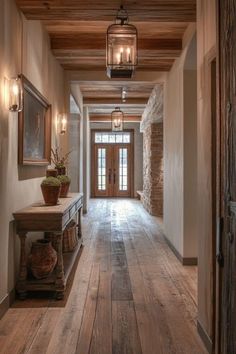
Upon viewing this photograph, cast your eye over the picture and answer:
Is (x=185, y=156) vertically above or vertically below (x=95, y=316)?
above

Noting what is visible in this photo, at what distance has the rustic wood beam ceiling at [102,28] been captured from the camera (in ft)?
11.1

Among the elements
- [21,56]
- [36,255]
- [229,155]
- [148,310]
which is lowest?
[148,310]

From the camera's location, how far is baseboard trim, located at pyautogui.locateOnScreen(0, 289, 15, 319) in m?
3.01

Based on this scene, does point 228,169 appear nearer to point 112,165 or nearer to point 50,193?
point 50,193

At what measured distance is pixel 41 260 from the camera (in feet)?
11.6

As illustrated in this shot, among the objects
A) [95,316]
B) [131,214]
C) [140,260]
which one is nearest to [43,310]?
[95,316]

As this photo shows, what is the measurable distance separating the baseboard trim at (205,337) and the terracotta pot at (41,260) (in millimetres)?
1560

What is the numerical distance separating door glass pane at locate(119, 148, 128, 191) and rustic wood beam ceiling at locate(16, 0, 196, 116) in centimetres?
658

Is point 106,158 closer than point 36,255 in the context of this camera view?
No

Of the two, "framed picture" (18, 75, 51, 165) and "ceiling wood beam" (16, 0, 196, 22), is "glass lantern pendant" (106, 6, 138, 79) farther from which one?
"framed picture" (18, 75, 51, 165)

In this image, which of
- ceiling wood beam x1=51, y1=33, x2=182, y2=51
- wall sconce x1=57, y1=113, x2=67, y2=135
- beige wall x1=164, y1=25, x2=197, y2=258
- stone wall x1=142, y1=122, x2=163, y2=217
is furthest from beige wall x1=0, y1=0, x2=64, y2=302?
stone wall x1=142, y1=122, x2=163, y2=217

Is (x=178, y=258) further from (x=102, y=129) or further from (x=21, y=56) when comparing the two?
(x=102, y=129)

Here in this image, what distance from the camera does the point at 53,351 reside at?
8.05ft

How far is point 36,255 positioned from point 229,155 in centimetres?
255
